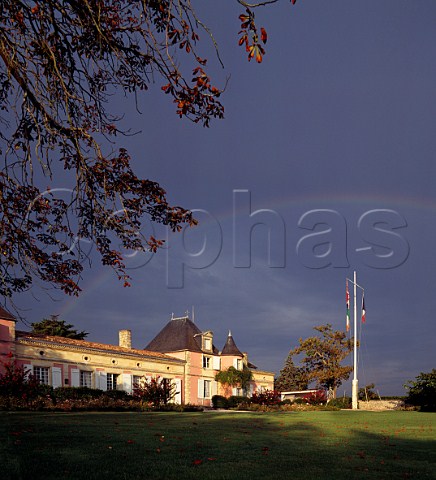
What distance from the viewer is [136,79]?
281 inches

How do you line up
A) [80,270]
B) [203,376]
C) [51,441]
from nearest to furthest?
[80,270] < [51,441] < [203,376]

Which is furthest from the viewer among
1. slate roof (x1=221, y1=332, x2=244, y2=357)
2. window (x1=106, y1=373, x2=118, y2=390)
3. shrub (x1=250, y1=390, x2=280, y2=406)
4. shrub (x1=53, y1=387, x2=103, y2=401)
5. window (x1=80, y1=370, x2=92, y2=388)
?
slate roof (x1=221, y1=332, x2=244, y2=357)

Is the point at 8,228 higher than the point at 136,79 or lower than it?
lower

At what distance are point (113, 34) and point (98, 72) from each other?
87 centimetres

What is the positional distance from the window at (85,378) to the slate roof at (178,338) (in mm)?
12407

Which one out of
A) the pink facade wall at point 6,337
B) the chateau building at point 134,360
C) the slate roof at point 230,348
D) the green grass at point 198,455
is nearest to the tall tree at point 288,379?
the chateau building at point 134,360

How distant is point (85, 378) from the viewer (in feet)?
110

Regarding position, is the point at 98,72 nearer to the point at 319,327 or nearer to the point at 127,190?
the point at 127,190

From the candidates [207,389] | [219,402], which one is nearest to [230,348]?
[207,389]

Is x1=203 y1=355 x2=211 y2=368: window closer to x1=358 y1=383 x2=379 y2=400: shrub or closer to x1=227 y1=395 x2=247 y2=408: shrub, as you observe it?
x1=227 y1=395 x2=247 y2=408: shrub

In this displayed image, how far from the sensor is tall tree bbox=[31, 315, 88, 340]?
49406 millimetres

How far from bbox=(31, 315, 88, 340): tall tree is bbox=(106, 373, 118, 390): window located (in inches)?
594

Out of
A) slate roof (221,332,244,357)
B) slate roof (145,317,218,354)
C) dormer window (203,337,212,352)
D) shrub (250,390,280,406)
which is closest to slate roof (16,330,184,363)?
slate roof (145,317,218,354)

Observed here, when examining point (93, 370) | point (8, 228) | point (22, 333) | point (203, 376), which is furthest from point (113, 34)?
point (203, 376)
